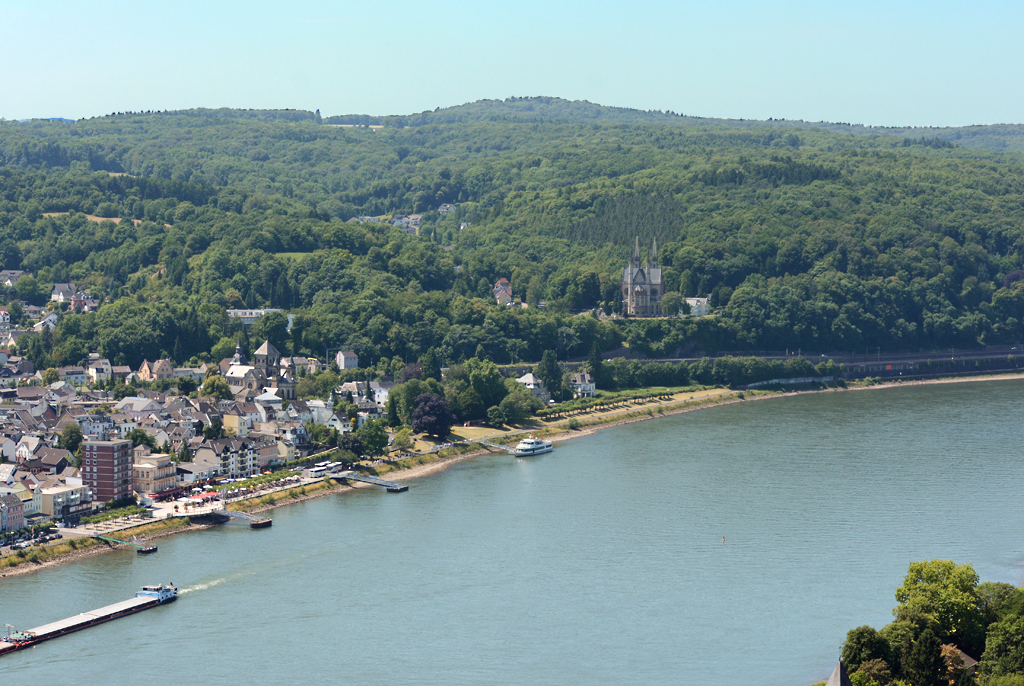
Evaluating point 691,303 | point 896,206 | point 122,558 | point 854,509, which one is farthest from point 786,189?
point 122,558

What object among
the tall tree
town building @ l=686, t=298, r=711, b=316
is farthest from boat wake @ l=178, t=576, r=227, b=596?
town building @ l=686, t=298, r=711, b=316

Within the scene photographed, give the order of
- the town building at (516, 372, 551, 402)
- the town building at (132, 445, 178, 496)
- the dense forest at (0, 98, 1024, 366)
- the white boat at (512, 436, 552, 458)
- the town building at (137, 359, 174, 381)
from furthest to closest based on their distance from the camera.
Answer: the dense forest at (0, 98, 1024, 366) < the town building at (516, 372, 551, 402) < the town building at (137, 359, 174, 381) < the white boat at (512, 436, 552, 458) < the town building at (132, 445, 178, 496)

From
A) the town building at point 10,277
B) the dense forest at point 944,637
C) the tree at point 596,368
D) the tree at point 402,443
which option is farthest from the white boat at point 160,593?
the town building at point 10,277

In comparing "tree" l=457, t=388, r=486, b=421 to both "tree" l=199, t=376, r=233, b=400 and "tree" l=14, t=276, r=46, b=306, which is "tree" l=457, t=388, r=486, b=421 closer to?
"tree" l=199, t=376, r=233, b=400

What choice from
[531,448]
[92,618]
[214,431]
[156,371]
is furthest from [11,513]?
[156,371]

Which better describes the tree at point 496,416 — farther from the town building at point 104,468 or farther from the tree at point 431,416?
the town building at point 104,468

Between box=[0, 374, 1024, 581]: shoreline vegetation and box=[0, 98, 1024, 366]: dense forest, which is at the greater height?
box=[0, 98, 1024, 366]: dense forest
